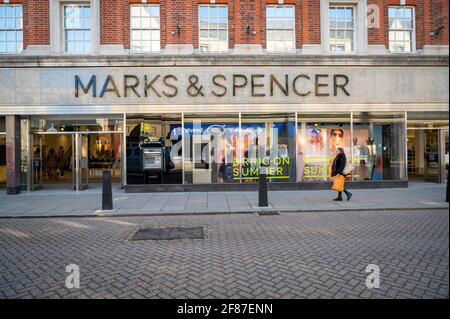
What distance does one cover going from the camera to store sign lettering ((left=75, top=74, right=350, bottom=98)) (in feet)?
46.0

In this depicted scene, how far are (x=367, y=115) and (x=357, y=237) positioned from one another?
947cm

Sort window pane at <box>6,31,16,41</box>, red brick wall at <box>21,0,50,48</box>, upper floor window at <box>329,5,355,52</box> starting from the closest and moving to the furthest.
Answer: red brick wall at <box>21,0,50,48</box>
window pane at <box>6,31,16,41</box>
upper floor window at <box>329,5,355,52</box>

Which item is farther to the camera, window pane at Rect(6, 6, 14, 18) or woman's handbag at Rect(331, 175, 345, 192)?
window pane at Rect(6, 6, 14, 18)

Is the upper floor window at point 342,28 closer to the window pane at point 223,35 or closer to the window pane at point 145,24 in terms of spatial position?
the window pane at point 223,35

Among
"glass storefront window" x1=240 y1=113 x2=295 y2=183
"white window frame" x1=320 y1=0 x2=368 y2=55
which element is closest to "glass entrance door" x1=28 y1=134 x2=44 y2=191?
"glass storefront window" x1=240 y1=113 x2=295 y2=183

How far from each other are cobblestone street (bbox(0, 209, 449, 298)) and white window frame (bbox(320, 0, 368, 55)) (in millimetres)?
8834

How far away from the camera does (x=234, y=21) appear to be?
47.1 ft

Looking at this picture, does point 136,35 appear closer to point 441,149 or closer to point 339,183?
point 339,183

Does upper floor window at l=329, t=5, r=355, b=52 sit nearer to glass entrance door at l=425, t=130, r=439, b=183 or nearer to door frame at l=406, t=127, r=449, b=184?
door frame at l=406, t=127, r=449, b=184

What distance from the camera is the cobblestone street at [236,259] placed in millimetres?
4180

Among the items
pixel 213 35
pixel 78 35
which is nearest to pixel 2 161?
pixel 78 35

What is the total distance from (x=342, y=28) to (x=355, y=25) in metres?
0.58
